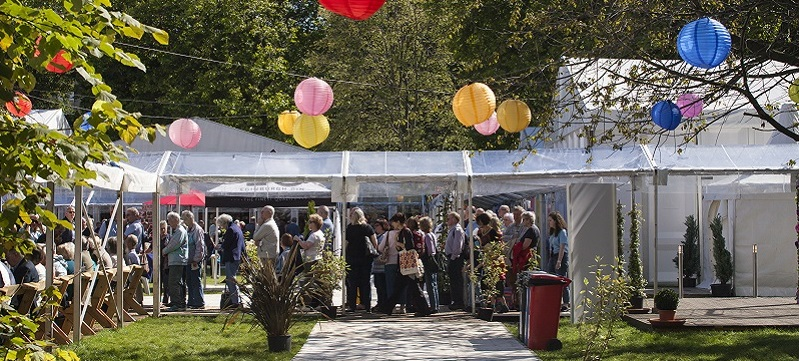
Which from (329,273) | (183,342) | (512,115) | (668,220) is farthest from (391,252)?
(668,220)

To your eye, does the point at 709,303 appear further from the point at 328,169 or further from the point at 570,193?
the point at 328,169

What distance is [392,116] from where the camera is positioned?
35.6m

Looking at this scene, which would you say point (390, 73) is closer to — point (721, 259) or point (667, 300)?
point (721, 259)

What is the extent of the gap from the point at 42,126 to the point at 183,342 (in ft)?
34.0

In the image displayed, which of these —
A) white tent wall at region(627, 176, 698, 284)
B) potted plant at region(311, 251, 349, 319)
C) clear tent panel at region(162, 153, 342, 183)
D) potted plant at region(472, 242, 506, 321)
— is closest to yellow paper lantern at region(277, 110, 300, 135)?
clear tent panel at region(162, 153, 342, 183)

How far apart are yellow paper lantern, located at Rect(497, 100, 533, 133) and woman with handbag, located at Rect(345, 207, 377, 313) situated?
3913mm

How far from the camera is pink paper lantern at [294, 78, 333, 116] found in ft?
53.4

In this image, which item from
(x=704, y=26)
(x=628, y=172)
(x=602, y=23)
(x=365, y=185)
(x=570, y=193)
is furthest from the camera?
(x=365, y=185)

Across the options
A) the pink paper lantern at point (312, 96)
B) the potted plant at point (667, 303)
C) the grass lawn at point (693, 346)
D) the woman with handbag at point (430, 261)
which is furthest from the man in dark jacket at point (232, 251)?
the potted plant at point (667, 303)

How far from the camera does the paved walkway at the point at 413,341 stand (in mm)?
13062

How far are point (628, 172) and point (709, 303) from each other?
8.77 feet

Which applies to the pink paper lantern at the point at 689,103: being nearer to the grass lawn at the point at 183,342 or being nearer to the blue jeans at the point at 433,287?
the blue jeans at the point at 433,287

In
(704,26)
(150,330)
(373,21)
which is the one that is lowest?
(150,330)

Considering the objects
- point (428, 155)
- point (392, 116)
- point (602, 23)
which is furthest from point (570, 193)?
point (392, 116)
